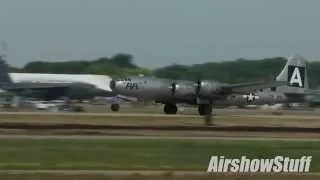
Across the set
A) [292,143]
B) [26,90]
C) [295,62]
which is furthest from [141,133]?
[26,90]

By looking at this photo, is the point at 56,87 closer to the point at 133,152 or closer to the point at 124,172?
the point at 133,152

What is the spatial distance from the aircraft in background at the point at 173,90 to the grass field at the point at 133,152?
128ft

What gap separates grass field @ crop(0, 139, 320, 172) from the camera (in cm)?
2691

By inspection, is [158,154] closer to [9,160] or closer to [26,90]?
[9,160]

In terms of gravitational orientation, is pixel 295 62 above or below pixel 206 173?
above

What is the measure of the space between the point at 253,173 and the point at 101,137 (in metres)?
15.8

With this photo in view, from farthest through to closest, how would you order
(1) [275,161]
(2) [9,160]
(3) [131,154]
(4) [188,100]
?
(4) [188,100] < (3) [131,154] < (2) [9,160] < (1) [275,161]

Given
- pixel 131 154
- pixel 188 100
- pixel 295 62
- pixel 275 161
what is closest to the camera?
pixel 275 161

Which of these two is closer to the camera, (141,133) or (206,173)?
(206,173)

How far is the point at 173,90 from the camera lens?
251 feet

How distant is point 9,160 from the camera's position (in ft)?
91.8

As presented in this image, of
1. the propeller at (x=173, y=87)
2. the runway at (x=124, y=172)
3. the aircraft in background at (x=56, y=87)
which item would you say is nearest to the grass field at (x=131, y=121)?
the propeller at (x=173, y=87)

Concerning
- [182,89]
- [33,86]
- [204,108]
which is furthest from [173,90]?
[33,86]

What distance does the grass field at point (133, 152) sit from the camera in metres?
26.9
